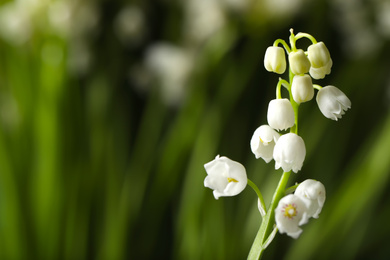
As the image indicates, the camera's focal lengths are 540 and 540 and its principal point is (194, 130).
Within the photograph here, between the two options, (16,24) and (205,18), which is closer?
(16,24)

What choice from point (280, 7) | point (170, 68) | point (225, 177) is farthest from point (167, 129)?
point (225, 177)

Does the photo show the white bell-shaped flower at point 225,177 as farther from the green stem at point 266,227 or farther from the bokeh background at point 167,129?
the bokeh background at point 167,129

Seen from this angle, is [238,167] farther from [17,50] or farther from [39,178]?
[17,50]

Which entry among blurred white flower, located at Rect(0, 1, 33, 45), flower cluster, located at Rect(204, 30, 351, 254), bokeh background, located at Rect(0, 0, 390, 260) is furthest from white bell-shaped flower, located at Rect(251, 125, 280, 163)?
blurred white flower, located at Rect(0, 1, 33, 45)

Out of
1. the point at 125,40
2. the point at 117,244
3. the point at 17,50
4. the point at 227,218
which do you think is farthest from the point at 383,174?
the point at 17,50

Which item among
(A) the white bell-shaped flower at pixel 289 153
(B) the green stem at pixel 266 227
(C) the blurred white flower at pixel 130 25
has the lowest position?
(B) the green stem at pixel 266 227

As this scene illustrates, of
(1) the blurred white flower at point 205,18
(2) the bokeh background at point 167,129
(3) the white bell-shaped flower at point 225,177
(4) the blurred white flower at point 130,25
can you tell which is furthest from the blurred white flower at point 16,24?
(3) the white bell-shaped flower at point 225,177

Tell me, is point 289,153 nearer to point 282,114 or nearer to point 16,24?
point 282,114
